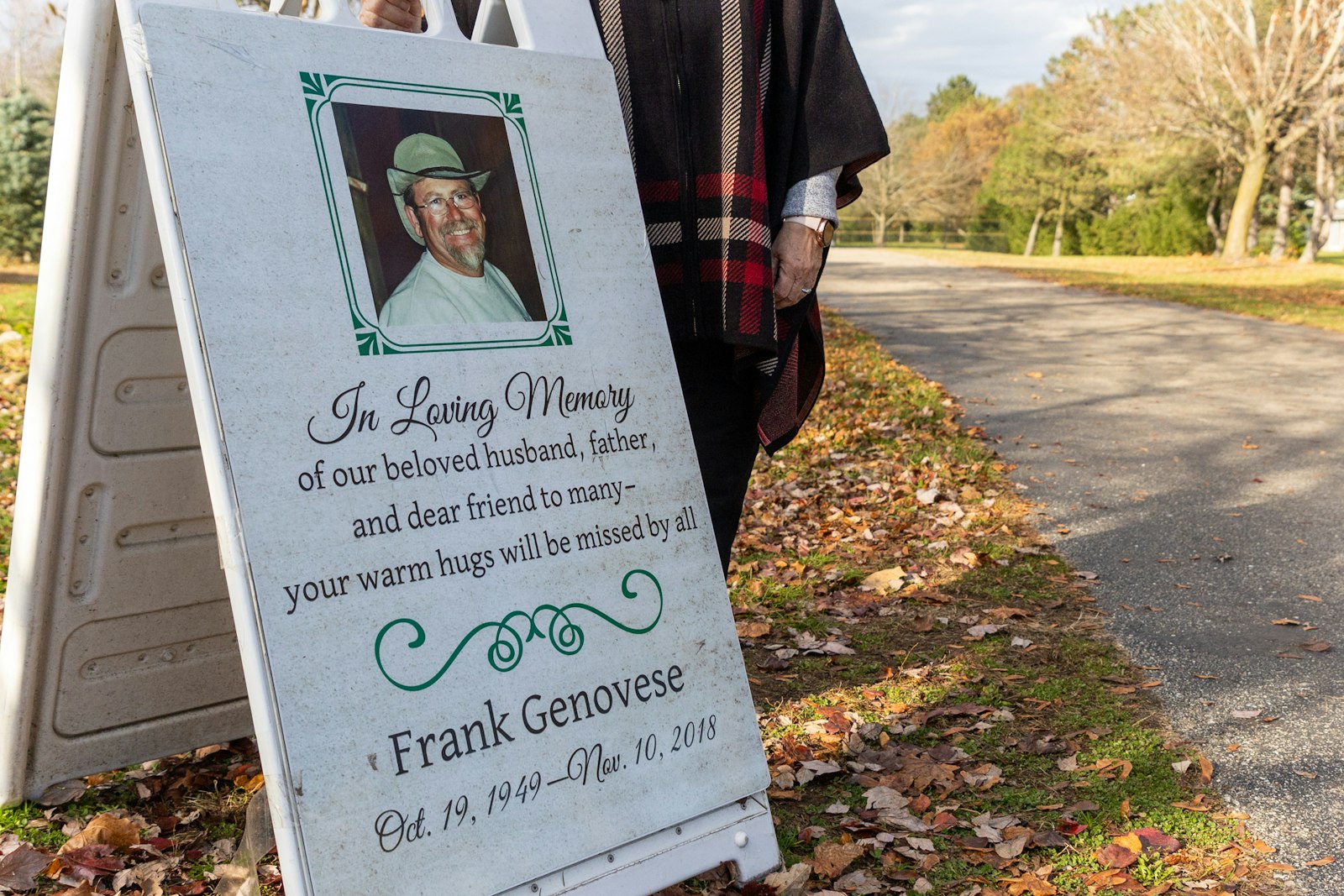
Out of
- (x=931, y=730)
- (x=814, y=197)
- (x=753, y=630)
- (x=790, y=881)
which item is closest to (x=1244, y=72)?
(x=753, y=630)

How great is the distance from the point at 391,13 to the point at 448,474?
3.49ft

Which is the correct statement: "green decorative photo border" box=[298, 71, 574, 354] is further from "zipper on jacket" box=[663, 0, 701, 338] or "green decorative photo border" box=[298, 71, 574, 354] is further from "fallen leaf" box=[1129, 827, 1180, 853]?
"fallen leaf" box=[1129, 827, 1180, 853]

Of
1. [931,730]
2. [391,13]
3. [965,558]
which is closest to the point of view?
[391,13]

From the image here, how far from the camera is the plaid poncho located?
2.29m

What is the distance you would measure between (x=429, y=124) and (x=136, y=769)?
2095 mm

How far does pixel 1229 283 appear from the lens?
20.4 metres

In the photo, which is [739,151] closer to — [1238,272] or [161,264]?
[161,264]

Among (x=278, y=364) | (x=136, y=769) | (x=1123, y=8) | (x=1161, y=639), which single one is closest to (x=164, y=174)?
(x=278, y=364)

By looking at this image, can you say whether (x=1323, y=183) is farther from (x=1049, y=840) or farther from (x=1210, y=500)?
(x=1049, y=840)

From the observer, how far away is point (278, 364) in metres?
1.65

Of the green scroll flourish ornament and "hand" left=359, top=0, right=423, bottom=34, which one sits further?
"hand" left=359, top=0, right=423, bottom=34

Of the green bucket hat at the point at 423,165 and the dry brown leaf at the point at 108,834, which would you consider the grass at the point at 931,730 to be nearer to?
the dry brown leaf at the point at 108,834

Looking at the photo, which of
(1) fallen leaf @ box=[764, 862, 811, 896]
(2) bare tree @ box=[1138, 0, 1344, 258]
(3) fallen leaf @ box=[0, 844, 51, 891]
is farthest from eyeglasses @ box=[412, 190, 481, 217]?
(2) bare tree @ box=[1138, 0, 1344, 258]

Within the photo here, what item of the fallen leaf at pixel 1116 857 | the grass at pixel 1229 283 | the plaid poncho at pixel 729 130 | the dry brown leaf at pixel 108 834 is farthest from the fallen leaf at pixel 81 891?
the grass at pixel 1229 283
